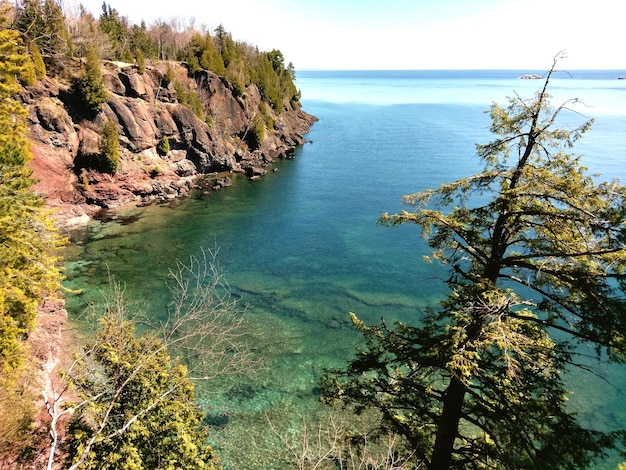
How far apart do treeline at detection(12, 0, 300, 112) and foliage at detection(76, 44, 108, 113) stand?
2701mm

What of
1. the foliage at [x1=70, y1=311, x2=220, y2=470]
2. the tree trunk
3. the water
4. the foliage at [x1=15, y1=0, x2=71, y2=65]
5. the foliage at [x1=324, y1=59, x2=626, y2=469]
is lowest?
the water

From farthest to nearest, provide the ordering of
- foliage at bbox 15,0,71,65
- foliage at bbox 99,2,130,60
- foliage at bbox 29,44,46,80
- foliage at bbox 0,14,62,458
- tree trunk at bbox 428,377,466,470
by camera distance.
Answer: foliage at bbox 99,2,130,60, foliage at bbox 15,0,71,65, foliage at bbox 29,44,46,80, foliage at bbox 0,14,62,458, tree trunk at bbox 428,377,466,470

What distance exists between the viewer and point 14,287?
1554cm

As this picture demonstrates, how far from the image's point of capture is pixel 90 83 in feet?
149

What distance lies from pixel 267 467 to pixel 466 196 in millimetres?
14344

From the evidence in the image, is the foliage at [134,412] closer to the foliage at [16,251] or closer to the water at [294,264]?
the foliage at [16,251]

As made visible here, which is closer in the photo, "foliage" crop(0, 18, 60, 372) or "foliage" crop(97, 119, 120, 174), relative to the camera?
"foliage" crop(0, 18, 60, 372)

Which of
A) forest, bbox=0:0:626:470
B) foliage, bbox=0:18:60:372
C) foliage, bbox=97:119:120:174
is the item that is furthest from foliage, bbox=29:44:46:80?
foliage, bbox=0:18:60:372

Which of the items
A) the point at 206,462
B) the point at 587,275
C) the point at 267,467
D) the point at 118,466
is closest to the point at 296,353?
the point at 267,467

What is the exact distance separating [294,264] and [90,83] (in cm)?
3399

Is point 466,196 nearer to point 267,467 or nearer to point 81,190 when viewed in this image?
point 267,467

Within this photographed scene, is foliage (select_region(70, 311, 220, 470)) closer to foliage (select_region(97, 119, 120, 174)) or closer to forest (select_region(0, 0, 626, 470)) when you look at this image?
forest (select_region(0, 0, 626, 470))

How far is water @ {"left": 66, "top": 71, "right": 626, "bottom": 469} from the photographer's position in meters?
19.9

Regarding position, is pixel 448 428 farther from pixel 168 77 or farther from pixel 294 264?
pixel 168 77
